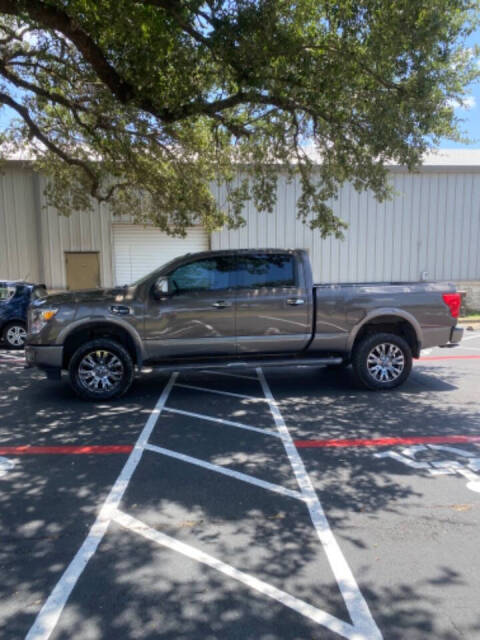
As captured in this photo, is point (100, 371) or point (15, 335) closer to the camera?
point (100, 371)

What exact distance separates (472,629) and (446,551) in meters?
0.68

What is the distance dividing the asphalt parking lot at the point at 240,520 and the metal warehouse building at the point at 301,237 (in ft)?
34.6

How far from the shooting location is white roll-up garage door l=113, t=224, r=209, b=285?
16188 millimetres

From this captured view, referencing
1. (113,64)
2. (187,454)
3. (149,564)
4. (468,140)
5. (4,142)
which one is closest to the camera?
(149,564)

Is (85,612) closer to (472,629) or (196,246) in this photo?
(472,629)

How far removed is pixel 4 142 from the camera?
1185 cm

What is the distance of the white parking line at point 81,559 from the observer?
243 cm

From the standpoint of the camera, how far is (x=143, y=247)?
1634 centimetres

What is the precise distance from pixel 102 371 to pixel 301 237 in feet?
37.5

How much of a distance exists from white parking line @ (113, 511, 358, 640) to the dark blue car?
8390 millimetres

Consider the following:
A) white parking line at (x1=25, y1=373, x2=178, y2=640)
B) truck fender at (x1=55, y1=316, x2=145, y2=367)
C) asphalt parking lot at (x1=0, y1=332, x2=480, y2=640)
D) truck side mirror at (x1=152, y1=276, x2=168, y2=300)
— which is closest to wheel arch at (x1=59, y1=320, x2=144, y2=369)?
truck fender at (x1=55, y1=316, x2=145, y2=367)

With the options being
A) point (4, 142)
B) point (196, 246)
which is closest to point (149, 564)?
point (4, 142)

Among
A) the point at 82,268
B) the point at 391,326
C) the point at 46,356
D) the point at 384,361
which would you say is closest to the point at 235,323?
the point at 384,361

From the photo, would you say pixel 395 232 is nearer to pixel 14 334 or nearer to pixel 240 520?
pixel 14 334
